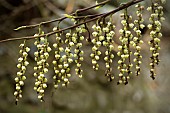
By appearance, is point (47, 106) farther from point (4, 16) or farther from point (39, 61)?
point (39, 61)

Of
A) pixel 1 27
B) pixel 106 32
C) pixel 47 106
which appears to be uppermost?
pixel 1 27

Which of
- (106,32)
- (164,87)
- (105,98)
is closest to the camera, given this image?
(106,32)

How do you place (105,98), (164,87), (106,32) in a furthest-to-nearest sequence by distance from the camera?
(164,87)
(105,98)
(106,32)

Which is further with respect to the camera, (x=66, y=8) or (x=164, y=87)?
(x=164, y=87)

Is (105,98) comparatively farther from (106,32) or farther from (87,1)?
(106,32)

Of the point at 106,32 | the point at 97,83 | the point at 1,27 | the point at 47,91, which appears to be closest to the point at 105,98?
the point at 97,83

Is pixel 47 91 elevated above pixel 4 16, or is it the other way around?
pixel 4 16
